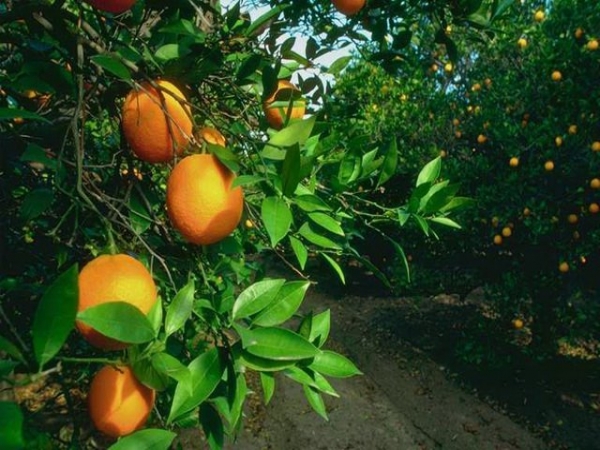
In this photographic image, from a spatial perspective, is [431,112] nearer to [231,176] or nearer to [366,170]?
[366,170]

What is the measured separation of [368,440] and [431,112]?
14.7 ft

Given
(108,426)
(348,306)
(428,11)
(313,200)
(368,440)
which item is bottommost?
(348,306)

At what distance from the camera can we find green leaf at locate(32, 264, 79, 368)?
24.6 inches

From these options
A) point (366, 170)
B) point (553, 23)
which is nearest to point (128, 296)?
point (366, 170)

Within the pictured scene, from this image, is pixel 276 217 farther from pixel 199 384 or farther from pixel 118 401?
pixel 118 401

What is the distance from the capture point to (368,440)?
4.76 m

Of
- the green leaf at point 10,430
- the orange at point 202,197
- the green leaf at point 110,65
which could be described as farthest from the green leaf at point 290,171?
the green leaf at point 10,430

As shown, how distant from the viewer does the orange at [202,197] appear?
1028mm

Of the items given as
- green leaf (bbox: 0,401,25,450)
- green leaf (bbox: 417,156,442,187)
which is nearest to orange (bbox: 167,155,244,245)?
Result: green leaf (bbox: 0,401,25,450)

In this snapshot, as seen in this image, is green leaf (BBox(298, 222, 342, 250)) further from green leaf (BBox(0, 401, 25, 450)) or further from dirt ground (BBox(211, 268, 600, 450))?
dirt ground (BBox(211, 268, 600, 450))

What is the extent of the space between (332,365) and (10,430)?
2.36 ft

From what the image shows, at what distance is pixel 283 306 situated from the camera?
996mm

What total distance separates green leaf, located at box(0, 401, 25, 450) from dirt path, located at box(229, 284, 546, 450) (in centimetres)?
425

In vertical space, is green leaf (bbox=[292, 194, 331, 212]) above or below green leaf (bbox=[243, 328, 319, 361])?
above
